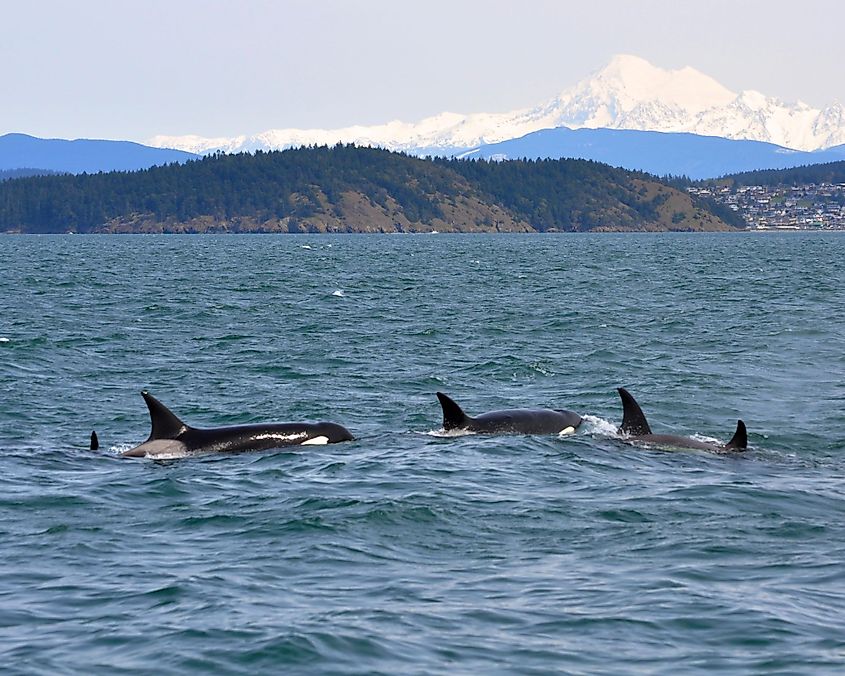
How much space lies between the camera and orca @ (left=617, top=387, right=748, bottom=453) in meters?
23.6

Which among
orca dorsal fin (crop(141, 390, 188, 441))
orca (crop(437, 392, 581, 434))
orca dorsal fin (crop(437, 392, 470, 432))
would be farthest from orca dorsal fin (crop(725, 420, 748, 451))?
orca dorsal fin (crop(141, 390, 188, 441))

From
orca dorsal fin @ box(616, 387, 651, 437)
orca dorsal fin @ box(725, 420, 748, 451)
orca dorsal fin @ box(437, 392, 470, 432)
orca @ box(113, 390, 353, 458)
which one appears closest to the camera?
orca @ box(113, 390, 353, 458)

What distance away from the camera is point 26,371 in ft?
119

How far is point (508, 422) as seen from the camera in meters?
25.4

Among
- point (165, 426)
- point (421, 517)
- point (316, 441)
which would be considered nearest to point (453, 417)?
point (316, 441)

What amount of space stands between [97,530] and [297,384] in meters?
16.8

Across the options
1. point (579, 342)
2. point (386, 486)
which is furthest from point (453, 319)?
point (386, 486)

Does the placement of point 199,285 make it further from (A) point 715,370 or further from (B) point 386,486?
(B) point 386,486

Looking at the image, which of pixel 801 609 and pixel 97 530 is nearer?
pixel 801 609

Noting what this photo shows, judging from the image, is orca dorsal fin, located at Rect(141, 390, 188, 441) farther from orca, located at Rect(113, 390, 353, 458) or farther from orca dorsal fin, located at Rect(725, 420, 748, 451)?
orca dorsal fin, located at Rect(725, 420, 748, 451)

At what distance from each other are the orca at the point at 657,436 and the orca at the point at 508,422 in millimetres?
1250

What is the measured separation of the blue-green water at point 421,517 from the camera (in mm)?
12914

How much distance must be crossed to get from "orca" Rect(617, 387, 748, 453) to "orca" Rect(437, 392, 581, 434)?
4.10 ft

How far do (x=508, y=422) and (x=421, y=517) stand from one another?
24.2 feet
